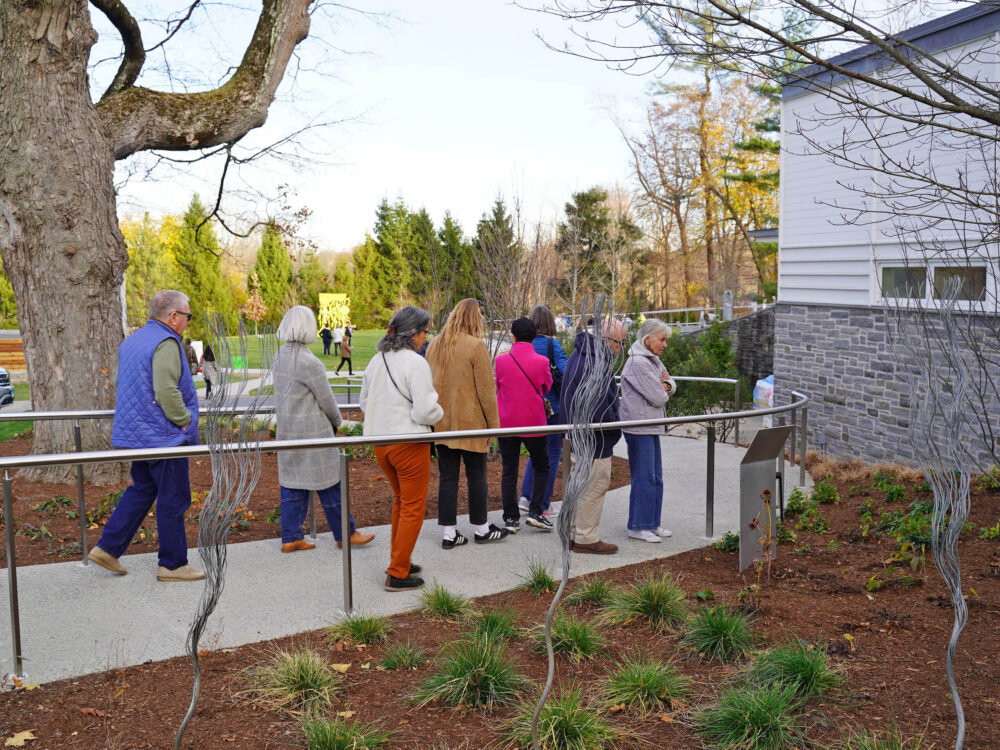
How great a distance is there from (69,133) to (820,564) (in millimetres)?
7650

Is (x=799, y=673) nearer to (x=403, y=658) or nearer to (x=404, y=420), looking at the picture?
(x=403, y=658)

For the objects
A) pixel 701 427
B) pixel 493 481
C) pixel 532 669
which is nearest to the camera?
pixel 532 669

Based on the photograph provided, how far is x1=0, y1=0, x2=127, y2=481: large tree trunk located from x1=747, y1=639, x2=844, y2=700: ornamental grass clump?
22.3 feet

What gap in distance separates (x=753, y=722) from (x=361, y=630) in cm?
196

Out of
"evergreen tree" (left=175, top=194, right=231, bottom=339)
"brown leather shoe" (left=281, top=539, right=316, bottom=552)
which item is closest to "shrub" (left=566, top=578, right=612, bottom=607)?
"brown leather shoe" (left=281, top=539, right=316, bottom=552)

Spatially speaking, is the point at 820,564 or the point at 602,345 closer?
the point at 602,345

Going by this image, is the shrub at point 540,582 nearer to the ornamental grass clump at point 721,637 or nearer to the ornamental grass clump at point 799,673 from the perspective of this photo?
the ornamental grass clump at point 721,637

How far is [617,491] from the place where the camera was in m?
8.21

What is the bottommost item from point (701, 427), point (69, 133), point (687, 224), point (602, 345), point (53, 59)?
point (701, 427)

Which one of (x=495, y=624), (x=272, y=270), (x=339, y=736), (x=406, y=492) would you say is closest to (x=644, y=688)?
(x=495, y=624)

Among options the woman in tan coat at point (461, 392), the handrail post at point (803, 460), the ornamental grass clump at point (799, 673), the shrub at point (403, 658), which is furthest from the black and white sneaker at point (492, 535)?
the handrail post at point (803, 460)

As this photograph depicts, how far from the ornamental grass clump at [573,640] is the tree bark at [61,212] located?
228 inches

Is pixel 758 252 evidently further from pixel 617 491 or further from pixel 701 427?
pixel 617 491

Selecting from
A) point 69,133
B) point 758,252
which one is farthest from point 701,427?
point 758,252
